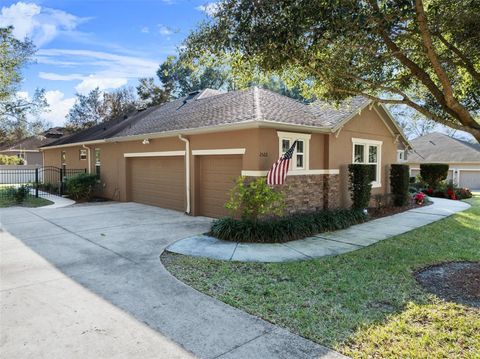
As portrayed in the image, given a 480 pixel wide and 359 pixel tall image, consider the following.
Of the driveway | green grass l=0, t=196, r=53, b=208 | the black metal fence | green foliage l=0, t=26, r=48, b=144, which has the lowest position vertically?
the driveway

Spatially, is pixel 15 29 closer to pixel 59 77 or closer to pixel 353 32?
pixel 59 77

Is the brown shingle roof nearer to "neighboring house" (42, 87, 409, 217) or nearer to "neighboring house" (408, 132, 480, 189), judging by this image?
"neighboring house" (408, 132, 480, 189)

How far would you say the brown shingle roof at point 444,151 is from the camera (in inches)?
1156

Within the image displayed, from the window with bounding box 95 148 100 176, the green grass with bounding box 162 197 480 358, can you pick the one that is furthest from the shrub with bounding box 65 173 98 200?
the green grass with bounding box 162 197 480 358

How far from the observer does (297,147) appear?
35.8 feet

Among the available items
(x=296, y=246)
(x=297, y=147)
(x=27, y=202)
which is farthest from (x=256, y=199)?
(x=27, y=202)

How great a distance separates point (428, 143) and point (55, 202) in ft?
111

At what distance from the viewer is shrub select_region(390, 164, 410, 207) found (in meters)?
14.5

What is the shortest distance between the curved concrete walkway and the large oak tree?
3.52 metres

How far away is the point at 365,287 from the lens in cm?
540

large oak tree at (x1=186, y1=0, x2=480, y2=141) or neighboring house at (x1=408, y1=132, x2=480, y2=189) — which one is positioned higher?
large oak tree at (x1=186, y1=0, x2=480, y2=141)

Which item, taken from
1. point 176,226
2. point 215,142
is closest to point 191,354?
point 176,226

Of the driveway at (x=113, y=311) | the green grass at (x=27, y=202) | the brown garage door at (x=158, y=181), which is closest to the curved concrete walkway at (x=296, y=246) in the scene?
the driveway at (x=113, y=311)

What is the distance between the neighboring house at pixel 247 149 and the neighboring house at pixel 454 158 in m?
16.8
